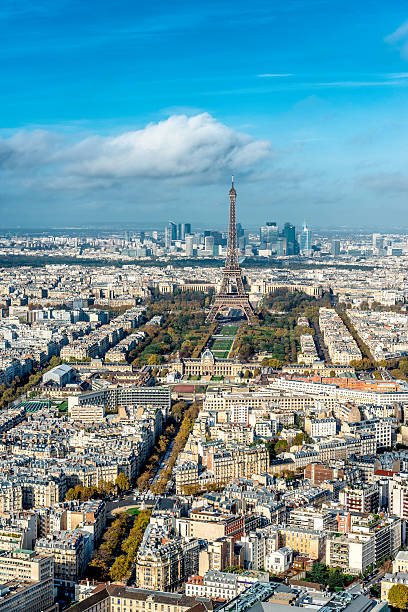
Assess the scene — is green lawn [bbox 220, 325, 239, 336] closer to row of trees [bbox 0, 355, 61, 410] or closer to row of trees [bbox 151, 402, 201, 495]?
row of trees [bbox 0, 355, 61, 410]

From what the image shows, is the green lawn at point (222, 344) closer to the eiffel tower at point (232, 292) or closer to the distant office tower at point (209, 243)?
the eiffel tower at point (232, 292)

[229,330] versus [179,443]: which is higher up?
[229,330]

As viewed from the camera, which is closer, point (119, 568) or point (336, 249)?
point (119, 568)

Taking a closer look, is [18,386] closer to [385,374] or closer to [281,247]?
[385,374]

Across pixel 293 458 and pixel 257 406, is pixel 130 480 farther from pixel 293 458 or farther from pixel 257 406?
pixel 257 406

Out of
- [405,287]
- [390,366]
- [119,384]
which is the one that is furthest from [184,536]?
[405,287]

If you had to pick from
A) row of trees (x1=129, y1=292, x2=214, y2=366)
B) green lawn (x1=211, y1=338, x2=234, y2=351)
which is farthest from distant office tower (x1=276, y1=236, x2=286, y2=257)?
green lawn (x1=211, y1=338, x2=234, y2=351)

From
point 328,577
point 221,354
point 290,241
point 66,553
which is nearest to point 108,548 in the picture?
point 66,553

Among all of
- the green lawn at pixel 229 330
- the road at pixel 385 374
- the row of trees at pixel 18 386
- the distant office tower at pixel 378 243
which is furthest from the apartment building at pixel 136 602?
the distant office tower at pixel 378 243
